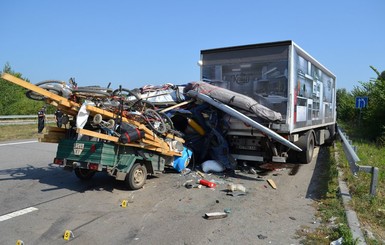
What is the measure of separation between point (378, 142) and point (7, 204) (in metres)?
13.9

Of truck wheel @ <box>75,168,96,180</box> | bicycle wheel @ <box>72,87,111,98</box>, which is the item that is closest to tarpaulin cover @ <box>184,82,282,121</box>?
bicycle wheel @ <box>72,87,111,98</box>

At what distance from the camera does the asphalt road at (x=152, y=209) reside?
14.4ft

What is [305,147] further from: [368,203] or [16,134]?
[16,134]

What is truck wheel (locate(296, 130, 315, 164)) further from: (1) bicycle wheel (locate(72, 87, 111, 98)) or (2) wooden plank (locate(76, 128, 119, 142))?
(1) bicycle wheel (locate(72, 87, 111, 98))

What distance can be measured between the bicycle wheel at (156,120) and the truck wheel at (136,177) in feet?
2.62

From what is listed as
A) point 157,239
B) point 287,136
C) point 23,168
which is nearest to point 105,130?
point 157,239

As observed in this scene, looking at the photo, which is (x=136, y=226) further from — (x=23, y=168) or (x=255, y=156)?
(x=23, y=168)

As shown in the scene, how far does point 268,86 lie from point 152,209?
4266 mm

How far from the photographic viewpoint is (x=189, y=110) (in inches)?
328

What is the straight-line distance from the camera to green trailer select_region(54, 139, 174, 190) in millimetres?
6016

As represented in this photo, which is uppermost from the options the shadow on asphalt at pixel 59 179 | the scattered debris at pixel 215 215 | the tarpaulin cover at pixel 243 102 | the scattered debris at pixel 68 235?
the tarpaulin cover at pixel 243 102

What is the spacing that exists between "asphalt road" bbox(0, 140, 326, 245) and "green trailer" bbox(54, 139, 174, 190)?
34 cm

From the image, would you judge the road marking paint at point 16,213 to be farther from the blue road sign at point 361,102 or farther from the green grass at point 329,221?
the blue road sign at point 361,102

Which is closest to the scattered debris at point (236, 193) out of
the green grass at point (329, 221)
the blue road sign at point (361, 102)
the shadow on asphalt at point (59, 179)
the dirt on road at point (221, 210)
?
the dirt on road at point (221, 210)
